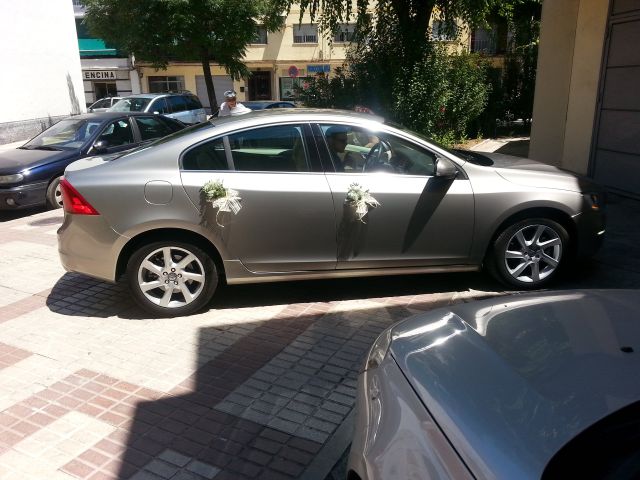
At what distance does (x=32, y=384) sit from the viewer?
3809 millimetres

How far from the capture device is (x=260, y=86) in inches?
1688

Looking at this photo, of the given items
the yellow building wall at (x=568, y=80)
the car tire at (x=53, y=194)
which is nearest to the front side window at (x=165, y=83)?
the car tire at (x=53, y=194)

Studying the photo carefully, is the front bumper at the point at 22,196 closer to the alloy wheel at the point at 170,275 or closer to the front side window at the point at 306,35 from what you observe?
the alloy wheel at the point at 170,275

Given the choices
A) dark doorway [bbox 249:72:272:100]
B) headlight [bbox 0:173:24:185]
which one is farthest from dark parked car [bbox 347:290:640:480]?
dark doorway [bbox 249:72:272:100]

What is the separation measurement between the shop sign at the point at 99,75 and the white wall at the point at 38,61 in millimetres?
21467

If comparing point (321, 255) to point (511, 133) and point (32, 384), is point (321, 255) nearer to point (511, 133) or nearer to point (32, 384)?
point (32, 384)

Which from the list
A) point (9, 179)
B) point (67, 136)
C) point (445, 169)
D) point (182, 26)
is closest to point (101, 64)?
point (182, 26)

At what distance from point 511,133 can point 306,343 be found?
15.1m

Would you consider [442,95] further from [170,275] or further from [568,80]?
[170,275]

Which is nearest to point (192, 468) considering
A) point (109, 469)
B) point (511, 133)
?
point (109, 469)

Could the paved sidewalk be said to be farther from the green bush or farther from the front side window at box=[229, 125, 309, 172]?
the green bush

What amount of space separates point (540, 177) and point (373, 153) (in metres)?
1.52

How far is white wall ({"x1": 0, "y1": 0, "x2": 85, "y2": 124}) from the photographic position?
17969 mm

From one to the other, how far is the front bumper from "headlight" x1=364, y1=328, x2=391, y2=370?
7584 millimetres
